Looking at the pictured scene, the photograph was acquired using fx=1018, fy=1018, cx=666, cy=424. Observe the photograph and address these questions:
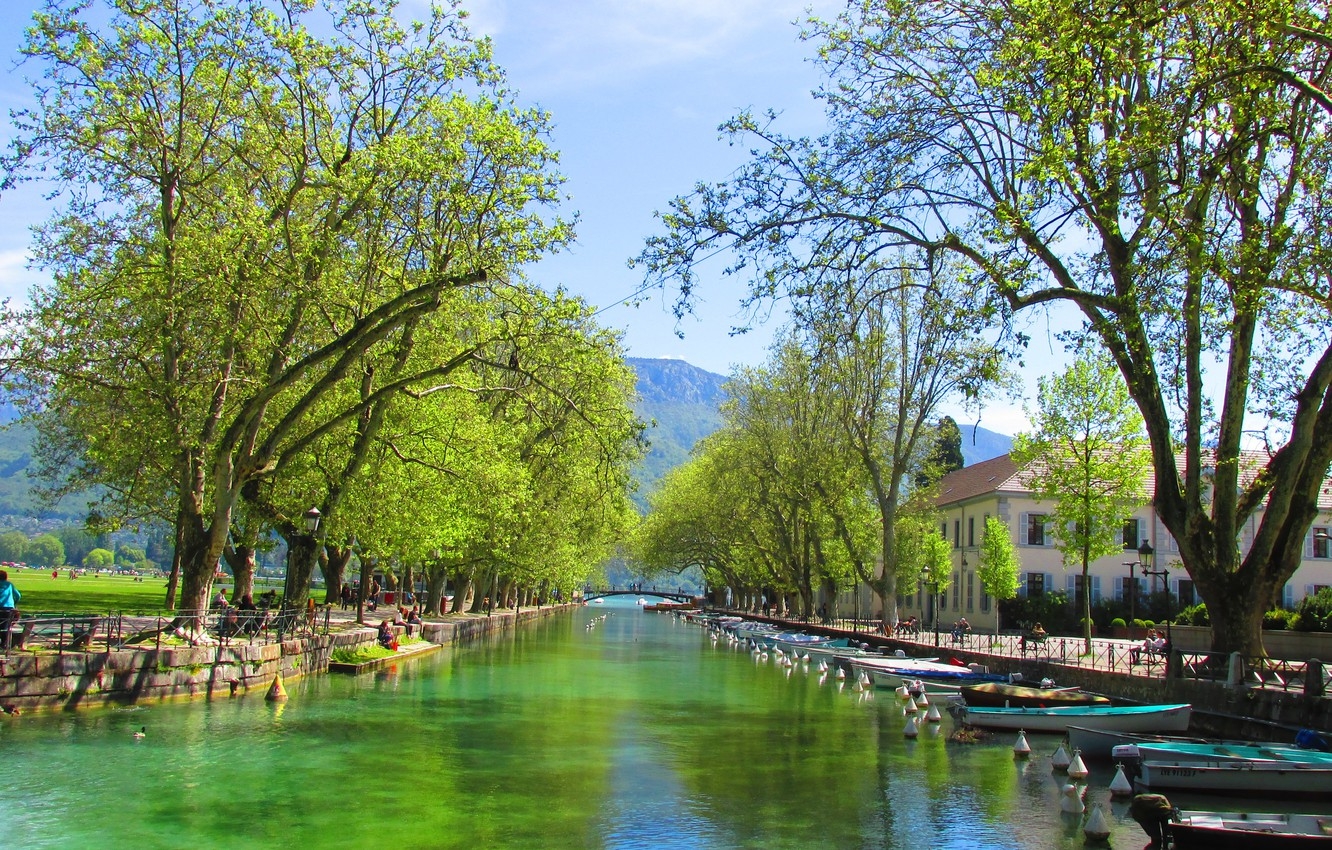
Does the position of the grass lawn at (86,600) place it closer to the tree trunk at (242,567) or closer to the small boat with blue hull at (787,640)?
the tree trunk at (242,567)

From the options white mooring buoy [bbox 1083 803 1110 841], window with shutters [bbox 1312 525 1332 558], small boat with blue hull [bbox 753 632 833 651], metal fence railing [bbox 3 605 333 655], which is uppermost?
window with shutters [bbox 1312 525 1332 558]

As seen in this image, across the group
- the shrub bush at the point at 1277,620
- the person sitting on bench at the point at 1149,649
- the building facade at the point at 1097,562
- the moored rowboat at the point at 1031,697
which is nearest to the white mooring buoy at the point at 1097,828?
the moored rowboat at the point at 1031,697

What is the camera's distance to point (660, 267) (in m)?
18.3

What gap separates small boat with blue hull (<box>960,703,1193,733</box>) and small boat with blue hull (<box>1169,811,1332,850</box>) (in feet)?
27.9

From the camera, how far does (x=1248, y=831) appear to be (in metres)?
12.0

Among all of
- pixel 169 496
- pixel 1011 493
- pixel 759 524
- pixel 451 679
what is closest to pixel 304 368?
pixel 451 679

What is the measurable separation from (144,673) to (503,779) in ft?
30.6

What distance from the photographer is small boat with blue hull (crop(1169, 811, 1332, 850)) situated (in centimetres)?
1183

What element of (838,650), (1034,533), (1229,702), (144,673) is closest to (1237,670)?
(1229,702)

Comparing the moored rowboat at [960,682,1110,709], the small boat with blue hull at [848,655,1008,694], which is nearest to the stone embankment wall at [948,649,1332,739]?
the moored rowboat at [960,682,1110,709]

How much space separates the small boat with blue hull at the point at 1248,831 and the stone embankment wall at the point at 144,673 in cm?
1887

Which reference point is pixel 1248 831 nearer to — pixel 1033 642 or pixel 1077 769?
pixel 1077 769

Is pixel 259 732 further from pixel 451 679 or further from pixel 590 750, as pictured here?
pixel 451 679

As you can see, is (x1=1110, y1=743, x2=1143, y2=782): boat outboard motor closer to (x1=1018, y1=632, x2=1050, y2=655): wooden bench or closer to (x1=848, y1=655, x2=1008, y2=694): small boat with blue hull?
(x1=848, y1=655, x2=1008, y2=694): small boat with blue hull
